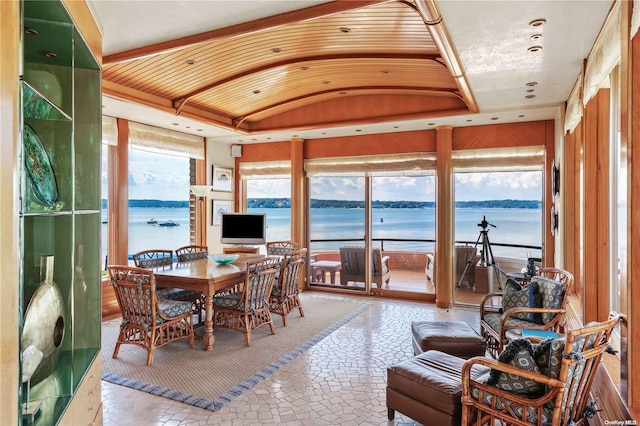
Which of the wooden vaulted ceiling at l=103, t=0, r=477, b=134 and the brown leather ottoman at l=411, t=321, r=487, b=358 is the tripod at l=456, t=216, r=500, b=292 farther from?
the brown leather ottoman at l=411, t=321, r=487, b=358

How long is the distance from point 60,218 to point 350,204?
5.13m

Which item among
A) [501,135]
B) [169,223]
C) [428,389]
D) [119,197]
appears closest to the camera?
[428,389]

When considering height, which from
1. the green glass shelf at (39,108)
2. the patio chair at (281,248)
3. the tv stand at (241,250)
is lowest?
the tv stand at (241,250)

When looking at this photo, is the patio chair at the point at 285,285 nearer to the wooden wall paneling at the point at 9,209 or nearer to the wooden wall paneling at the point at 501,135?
the wooden wall paneling at the point at 501,135

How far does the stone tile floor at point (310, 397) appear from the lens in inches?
103

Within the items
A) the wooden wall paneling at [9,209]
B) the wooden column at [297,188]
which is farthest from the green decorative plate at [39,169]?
the wooden column at [297,188]

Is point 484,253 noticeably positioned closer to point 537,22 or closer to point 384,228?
point 384,228

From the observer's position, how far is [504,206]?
567 centimetres

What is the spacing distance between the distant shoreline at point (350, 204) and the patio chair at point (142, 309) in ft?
7.00

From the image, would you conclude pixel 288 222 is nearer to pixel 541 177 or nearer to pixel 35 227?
pixel 541 177

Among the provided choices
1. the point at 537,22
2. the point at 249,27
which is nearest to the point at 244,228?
the point at 249,27

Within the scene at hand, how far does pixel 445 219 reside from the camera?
5598mm

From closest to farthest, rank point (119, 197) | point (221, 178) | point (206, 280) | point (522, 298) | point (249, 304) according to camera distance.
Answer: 1. point (522, 298)
2. point (206, 280)
3. point (249, 304)
4. point (119, 197)
5. point (221, 178)

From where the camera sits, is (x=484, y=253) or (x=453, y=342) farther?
(x=484, y=253)
